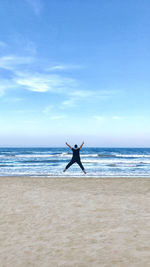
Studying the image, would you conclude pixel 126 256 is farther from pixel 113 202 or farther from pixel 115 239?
pixel 113 202

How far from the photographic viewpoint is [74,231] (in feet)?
17.4

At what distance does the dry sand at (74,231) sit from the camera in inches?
160

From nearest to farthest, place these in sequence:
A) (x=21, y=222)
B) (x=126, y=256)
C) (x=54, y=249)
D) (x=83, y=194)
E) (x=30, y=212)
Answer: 1. (x=126, y=256)
2. (x=54, y=249)
3. (x=21, y=222)
4. (x=30, y=212)
5. (x=83, y=194)

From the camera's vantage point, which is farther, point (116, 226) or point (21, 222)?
point (21, 222)

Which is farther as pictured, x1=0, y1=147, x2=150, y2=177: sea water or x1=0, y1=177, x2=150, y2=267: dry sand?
x1=0, y1=147, x2=150, y2=177: sea water

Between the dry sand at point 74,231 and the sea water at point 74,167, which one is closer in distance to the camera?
the dry sand at point 74,231

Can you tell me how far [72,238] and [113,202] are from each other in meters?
3.36

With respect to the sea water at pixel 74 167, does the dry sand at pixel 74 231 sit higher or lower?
higher

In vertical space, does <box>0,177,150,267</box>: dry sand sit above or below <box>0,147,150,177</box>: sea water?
above

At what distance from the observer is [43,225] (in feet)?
18.7

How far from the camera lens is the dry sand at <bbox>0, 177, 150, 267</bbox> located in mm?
4055

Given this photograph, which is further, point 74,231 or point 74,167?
point 74,167

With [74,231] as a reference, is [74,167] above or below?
below

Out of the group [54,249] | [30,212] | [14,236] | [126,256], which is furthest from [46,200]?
[126,256]
